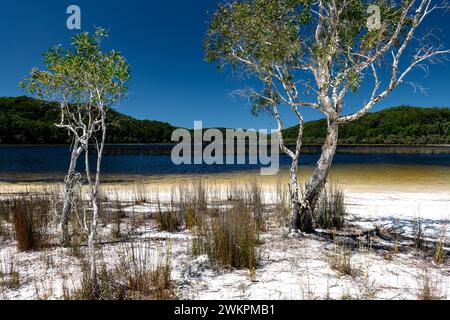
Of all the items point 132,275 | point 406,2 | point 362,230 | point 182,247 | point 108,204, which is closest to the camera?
point 132,275

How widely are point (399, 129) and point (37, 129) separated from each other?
114m

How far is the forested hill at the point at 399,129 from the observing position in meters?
103

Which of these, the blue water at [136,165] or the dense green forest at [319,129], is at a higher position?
the dense green forest at [319,129]

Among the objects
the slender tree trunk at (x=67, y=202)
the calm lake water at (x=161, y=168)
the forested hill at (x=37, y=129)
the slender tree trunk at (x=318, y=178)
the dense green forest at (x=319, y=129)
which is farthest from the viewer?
the dense green forest at (x=319, y=129)

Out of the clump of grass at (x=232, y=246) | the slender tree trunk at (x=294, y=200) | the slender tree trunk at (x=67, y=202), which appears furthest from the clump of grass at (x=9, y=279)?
the slender tree trunk at (x=294, y=200)

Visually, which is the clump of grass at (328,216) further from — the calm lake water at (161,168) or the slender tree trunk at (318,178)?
the calm lake water at (161,168)

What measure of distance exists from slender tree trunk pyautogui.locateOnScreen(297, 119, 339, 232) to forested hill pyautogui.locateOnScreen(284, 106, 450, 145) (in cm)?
10376

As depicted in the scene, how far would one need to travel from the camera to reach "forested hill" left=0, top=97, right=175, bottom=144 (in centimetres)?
9570

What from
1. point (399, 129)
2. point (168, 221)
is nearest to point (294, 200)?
point (168, 221)

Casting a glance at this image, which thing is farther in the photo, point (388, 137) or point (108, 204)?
point (388, 137)
